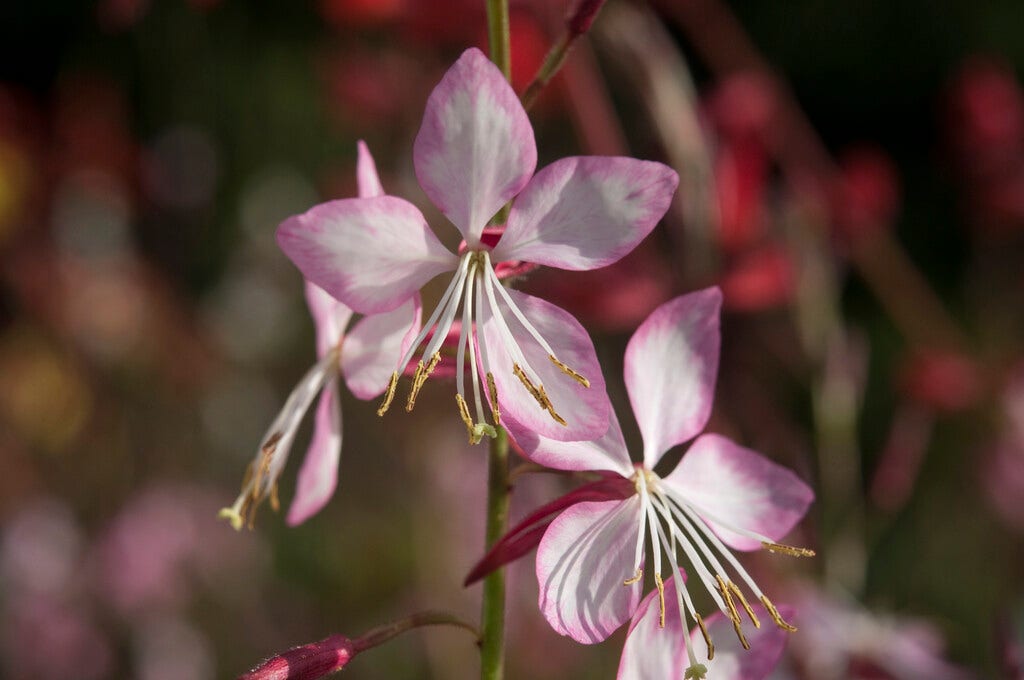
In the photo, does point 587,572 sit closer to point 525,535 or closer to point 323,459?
point 525,535

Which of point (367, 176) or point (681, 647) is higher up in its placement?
point (367, 176)

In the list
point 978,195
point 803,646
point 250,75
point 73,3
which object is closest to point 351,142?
point 250,75

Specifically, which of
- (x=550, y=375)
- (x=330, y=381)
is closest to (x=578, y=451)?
(x=550, y=375)

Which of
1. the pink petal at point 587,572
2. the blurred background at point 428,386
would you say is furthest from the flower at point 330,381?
the blurred background at point 428,386

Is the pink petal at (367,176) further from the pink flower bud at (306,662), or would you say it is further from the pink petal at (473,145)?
the pink flower bud at (306,662)

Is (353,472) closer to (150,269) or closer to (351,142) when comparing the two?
(150,269)

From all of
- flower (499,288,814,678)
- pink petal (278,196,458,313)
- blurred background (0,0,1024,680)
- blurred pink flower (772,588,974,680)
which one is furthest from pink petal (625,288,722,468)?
blurred pink flower (772,588,974,680)
